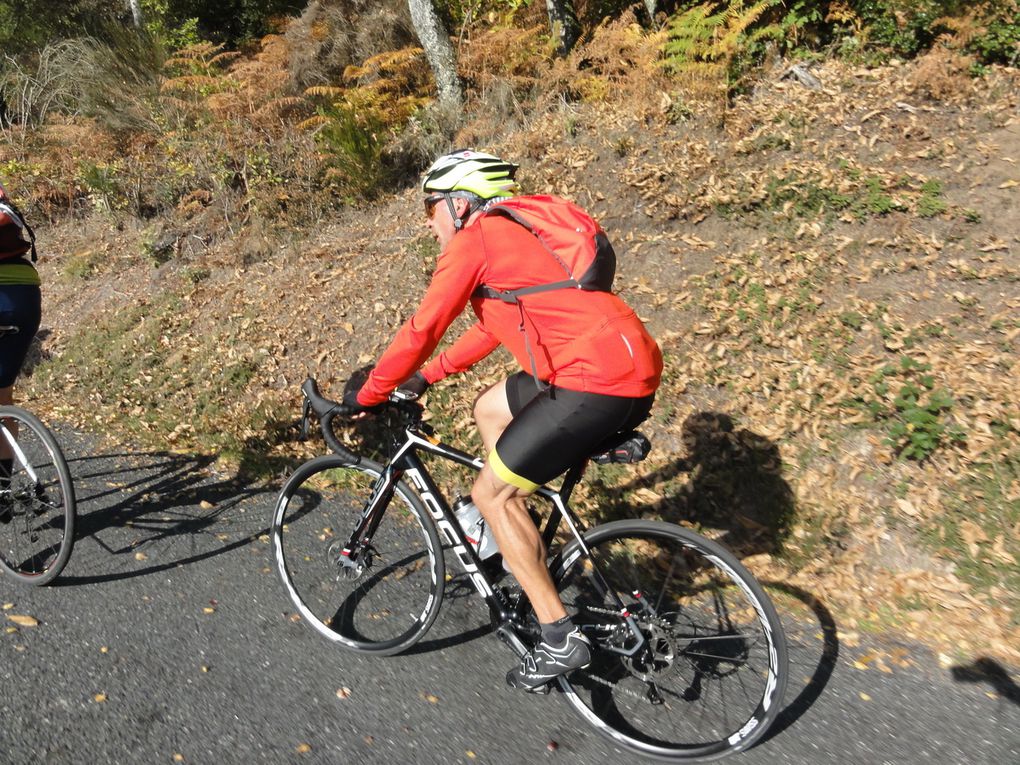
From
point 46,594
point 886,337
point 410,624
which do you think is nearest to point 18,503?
point 46,594

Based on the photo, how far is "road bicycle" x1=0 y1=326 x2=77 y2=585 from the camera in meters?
4.34

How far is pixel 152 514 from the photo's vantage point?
5.14m

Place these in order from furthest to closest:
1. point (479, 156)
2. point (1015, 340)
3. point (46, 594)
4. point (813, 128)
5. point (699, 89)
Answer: point (699, 89), point (813, 128), point (1015, 340), point (46, 594), point (479, 156)

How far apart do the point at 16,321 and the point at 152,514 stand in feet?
4.78

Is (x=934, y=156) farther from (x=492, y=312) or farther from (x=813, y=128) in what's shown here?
(x=492, y=312)

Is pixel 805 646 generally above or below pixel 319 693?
below

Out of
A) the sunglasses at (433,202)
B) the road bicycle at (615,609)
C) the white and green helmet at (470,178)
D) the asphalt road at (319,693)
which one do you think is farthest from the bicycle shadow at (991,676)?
the sunglasses at (433,202)

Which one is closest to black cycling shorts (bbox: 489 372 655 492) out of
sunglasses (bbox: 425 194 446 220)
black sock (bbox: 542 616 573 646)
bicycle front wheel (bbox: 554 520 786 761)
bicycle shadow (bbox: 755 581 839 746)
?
bicycle front wheel (bbox: 554 520 786 761)

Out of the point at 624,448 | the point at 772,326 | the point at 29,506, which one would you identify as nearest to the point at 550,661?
the point at 624,448

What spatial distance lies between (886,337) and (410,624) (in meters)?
3.62

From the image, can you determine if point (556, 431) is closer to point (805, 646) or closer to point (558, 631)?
point (558, 631)

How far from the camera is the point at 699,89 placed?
A: 8281mm

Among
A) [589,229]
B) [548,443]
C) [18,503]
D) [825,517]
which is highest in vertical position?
[589,229]

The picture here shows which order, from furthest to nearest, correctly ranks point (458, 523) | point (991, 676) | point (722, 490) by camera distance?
1. point (722, 490)
2. point (458, 523)
3. point (991, 676)
